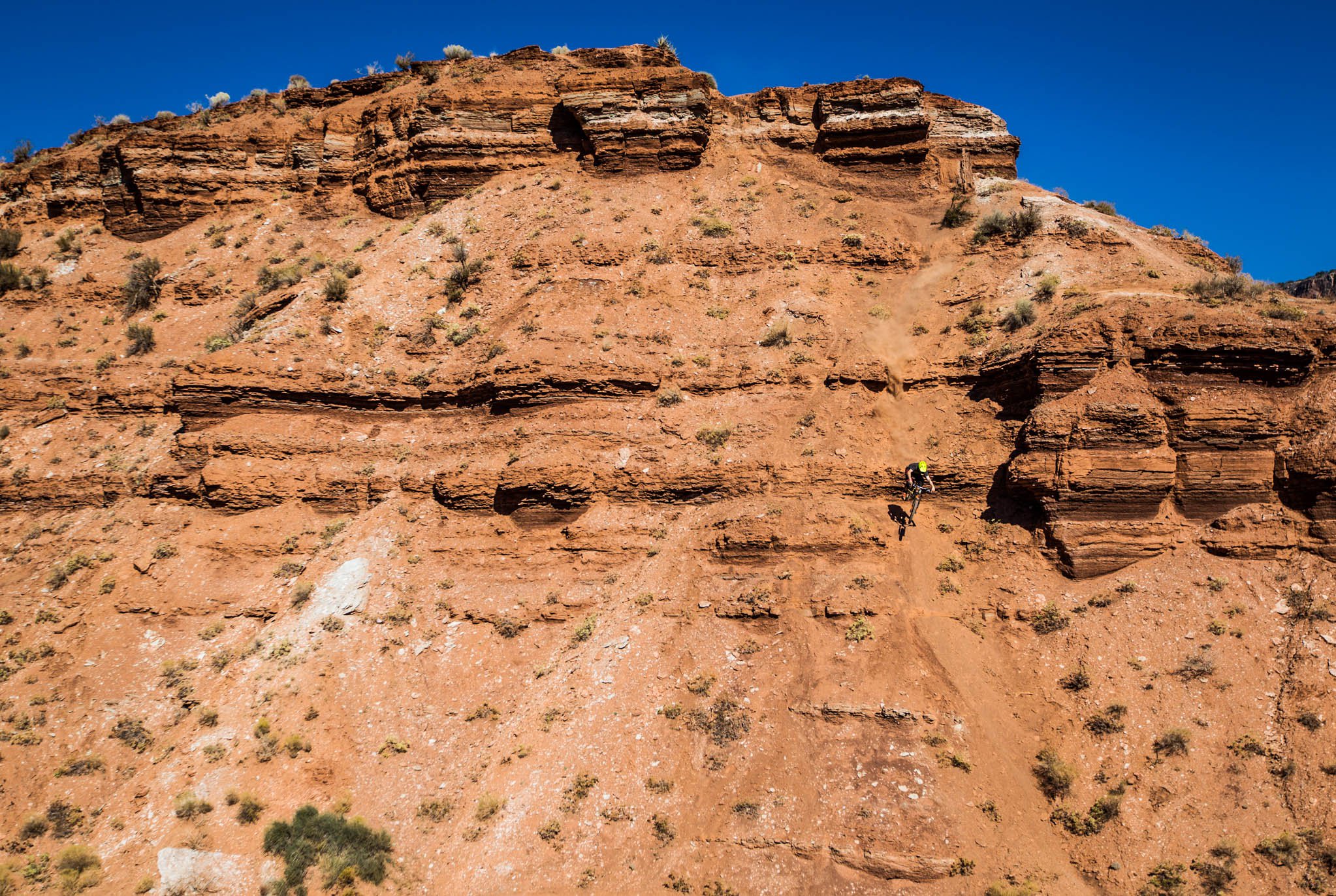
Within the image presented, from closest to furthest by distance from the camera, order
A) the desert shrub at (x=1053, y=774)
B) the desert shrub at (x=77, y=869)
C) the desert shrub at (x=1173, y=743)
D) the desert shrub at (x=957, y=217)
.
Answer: the desert shrub at (x=77, y=869), the desert shrub at (x=1173, y=743), the desert shrub at (x=1053, y=774), the desert shrub at (x=957, y=217)

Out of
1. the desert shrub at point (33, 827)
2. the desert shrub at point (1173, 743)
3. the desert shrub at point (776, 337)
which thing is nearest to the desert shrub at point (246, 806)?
the desert shrub at point (33, 827)

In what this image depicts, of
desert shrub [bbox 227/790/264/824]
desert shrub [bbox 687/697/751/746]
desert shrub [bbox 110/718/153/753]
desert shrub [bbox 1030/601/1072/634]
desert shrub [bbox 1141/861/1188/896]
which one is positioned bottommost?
desert shrub [bbox 227/790/264/824]

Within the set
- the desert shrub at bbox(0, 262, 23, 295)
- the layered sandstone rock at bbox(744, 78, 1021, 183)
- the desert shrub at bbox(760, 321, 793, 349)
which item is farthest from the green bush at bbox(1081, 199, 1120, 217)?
the desert shrub at bbox(0, 262, 23, 295)

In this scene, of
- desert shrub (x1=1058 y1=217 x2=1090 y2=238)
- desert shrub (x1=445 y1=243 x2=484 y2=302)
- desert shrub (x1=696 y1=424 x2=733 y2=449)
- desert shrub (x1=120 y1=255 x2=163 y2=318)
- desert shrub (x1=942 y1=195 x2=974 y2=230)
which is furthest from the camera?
desert shrub (x1=120 y1=255 x2=163 y2=318)

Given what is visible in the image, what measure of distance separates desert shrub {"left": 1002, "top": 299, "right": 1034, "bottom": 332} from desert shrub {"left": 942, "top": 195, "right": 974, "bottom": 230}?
594 cm

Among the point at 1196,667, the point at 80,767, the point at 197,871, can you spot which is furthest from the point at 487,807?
the point at 1196,667

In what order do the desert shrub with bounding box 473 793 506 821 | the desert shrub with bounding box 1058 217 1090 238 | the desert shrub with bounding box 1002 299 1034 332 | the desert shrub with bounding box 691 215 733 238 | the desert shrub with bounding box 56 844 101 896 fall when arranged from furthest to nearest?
1. the desert shrub with bounding box 691 215 733 238
2. the desert shrub with bounding box 1058 217 1090 238
3. the desert shrub with bounding box 1002 299 1034 332
4. the desert shrub with bounding box 473 793 506 821
5. the desert shrub with bounding box 56 844 101 896

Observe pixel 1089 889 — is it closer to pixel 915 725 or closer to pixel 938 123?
pixel 915 725

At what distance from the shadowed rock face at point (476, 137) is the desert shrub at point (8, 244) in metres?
2.06

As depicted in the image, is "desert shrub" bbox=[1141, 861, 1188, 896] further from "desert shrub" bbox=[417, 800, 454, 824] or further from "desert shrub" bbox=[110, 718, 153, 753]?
"desert shrub" bbox=[110, 718, 153, 753]

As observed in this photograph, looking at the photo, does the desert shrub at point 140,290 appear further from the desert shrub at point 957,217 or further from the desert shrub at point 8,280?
the desert shrub at point 957,217

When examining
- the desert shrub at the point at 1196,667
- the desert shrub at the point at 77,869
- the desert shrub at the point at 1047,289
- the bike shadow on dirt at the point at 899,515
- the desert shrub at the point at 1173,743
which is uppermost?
the desert shrub at the point at 1047,289

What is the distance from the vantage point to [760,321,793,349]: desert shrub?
1758 centimetres

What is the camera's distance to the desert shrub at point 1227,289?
584 inches
